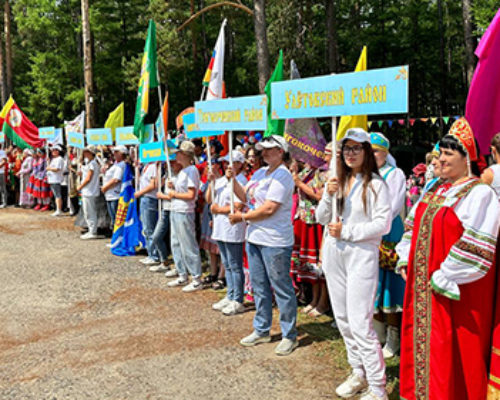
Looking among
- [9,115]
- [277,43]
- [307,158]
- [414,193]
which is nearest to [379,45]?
[277,43]

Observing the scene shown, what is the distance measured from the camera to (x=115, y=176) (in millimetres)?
9453

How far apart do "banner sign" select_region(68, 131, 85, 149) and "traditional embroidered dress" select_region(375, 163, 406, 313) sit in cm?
835

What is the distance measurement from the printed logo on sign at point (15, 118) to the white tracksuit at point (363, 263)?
13.0m

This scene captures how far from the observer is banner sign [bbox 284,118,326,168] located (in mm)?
5645

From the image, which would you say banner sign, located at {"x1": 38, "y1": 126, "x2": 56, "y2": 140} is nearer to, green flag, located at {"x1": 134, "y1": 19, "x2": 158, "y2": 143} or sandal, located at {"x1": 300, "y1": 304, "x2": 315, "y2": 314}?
green flag, located at {"x1": 134, "y1": 19, "x2": 158, "y2": 143}

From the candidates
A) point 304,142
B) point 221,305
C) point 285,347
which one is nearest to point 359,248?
point 285,347

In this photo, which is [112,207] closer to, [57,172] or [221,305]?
[221,305]

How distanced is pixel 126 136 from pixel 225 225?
4253 mm

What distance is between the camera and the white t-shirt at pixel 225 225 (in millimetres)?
5824

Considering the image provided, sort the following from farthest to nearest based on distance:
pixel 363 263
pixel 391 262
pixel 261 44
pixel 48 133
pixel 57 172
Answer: pixel 57 172 → pixel 261 44 → pixel 48 133 → pixel 391 262 → pixel 363 263

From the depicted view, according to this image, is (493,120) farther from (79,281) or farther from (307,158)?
(79,281)

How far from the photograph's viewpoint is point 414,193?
7.37 meters

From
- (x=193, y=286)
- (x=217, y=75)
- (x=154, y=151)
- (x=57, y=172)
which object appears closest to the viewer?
(x=217, y=75)

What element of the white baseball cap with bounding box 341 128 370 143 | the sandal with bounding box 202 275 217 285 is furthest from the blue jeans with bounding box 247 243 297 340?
the sandal with bounding box 202 275 217 285
